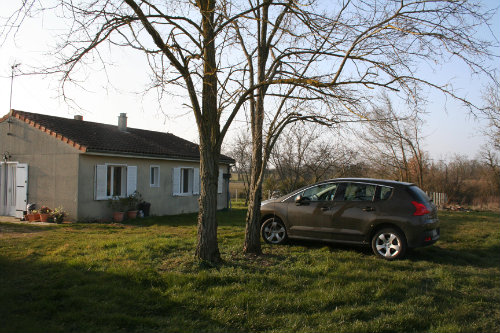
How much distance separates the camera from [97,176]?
46.6 feet

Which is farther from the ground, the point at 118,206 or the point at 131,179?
the point at 131,179

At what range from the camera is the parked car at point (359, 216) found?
7566mm

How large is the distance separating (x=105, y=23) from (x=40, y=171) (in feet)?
33.3

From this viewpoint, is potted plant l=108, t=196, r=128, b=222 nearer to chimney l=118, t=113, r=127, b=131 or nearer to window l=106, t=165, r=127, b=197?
window l=106, t=165, r=127, b=197

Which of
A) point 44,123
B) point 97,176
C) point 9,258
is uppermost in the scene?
point 44,123

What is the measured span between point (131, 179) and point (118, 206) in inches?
50.6

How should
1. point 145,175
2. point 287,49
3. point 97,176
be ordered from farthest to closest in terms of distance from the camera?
point 145,175 → point 97,176 → point 287,49

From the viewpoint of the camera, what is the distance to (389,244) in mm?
7695

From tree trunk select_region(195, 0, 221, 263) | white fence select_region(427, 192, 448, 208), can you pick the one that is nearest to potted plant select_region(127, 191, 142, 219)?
tree trunk select_region(195, 0, 221, 263)

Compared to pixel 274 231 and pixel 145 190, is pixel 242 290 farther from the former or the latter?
pixel 145 190

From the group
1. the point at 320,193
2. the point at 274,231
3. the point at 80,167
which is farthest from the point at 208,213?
the point at 80,167

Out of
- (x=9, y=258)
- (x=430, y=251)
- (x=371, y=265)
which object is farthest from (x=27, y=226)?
(x=430, y=251)

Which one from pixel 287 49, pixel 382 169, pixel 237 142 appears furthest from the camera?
pixel 237 142

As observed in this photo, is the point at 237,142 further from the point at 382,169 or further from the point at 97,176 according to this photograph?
the point at 97,176
